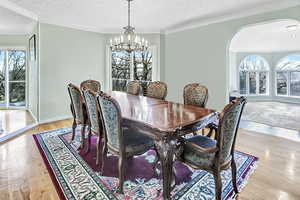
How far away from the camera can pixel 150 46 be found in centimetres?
583

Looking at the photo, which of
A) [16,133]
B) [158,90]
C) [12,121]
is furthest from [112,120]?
[12,121]

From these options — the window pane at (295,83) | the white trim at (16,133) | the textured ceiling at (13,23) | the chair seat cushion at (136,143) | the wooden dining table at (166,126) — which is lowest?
the white trim at (16,133)

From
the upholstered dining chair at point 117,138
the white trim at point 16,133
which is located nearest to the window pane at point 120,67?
the white trim at point 16,133

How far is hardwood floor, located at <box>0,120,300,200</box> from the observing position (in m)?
1.93

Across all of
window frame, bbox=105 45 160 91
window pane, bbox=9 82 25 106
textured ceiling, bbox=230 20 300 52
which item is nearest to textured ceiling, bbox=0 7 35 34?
window pane, bbox=9 82 25 106

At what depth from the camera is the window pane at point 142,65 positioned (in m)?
5.96

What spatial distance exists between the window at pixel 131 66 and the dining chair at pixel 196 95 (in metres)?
2.97

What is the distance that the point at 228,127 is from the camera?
1.62 meters

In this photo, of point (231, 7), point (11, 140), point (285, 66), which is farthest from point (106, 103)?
point (285, 66)

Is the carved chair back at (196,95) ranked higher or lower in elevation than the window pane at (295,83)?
lower

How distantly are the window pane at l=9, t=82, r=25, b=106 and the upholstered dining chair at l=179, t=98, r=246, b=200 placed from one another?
21.5 feet

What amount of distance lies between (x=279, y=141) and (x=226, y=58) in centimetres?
204

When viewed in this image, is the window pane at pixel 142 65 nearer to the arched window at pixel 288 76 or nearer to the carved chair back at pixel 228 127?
the carved chair back at pixel 228 127

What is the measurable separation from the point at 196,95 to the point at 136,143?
1.47m
